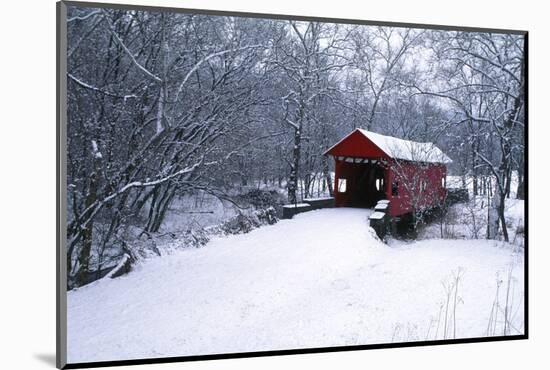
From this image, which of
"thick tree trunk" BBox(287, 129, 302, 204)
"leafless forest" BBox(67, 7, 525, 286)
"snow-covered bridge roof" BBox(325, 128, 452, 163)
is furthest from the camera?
"snow-covered bridge roof" BBox(325, 128, 452, 163)

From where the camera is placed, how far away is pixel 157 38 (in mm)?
5492

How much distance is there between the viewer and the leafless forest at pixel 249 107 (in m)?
5.29

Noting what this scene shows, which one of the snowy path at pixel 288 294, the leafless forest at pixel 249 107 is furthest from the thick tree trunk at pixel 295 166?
the snowy path at pixel 288 294

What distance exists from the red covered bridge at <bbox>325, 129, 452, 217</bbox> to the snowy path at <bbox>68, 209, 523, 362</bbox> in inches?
8.8

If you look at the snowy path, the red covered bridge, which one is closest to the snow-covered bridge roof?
the red covered bridge

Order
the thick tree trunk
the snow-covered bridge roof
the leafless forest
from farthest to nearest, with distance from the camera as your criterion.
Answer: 1. the snow-covered bridge roof
2. the thick tree trunk
3. the leafless forest

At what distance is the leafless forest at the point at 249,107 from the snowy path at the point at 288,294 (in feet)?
1.03

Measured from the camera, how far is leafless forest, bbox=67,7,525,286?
5.29 metres

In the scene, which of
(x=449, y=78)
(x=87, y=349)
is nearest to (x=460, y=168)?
(x=449, y=78)

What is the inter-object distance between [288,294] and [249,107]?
1673mm

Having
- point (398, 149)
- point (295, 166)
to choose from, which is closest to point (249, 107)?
point (295, 166)

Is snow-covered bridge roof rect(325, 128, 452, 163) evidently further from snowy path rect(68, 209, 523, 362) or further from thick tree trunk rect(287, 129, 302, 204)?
snowy path rect(68, 209, 523, 362)

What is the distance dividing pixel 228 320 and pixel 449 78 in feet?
10.2

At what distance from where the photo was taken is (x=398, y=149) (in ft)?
20.4
